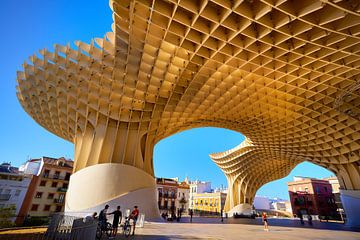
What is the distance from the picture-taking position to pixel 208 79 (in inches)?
719

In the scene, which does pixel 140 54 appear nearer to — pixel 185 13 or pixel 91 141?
pixel 185 13

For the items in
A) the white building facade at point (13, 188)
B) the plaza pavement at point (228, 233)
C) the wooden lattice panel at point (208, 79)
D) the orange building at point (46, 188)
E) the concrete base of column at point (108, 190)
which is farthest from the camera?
the orange building at point (46, 188)

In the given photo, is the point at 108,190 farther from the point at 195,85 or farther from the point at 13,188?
the point at 13,188

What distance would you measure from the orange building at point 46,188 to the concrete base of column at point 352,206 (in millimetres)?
53581

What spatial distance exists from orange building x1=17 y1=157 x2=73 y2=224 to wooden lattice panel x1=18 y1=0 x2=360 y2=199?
971 inches

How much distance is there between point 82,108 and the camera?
72.3ft

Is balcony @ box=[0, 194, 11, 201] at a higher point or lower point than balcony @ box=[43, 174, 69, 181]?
lower

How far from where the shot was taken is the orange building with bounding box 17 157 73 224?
4391cm

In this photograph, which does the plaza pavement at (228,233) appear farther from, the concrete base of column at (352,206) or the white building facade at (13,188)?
the white building facade at (13,188)

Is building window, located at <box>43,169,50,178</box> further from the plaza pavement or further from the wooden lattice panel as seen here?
the plaza pavement

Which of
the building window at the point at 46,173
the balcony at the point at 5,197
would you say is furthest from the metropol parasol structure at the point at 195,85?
the building window at the point at 46,173

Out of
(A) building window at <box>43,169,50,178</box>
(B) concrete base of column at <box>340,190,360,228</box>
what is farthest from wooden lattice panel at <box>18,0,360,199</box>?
(A) building window at <box>43,169,50,178</box>

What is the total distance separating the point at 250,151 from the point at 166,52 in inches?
1317

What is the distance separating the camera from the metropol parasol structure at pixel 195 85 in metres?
11.7
